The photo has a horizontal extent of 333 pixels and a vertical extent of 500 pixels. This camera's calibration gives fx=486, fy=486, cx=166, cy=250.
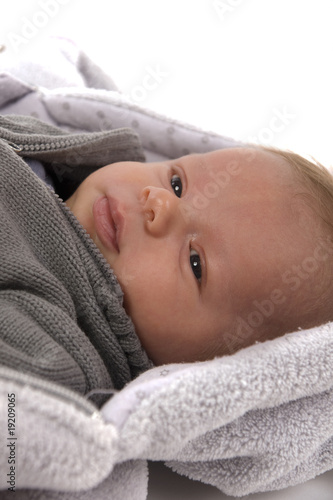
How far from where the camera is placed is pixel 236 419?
28.9 inches

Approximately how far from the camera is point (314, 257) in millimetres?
843

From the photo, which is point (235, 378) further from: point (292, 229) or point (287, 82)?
point (287, 82)

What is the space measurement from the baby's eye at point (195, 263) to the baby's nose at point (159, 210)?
6 cm

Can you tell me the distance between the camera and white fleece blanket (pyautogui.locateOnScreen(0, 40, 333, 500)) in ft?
2.03

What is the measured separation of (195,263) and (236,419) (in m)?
0.27

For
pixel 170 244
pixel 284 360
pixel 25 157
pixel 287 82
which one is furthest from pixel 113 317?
pixel 287 82

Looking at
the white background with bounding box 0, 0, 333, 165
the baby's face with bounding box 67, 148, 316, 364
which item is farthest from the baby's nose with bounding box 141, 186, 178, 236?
the white background with bounding box 0, 0, 333, 165

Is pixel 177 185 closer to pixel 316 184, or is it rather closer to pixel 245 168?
pixel 245 168

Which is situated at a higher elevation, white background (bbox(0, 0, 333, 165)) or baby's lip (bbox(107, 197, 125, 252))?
white background (bbox(0, 0, 333, 165))

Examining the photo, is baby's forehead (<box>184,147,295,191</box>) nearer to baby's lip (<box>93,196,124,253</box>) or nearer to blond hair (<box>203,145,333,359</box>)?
blond hair (<box>203,145,333,359</box>)

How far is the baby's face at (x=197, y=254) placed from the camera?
84 cm

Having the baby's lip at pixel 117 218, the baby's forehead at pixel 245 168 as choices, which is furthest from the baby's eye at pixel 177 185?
the baby's lip at pixel 117 218

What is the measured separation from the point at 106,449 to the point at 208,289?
1.20 feet

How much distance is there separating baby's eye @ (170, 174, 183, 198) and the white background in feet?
2.16
